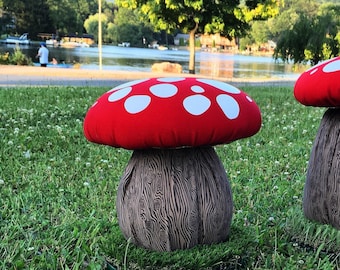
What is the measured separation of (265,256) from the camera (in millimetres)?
2656

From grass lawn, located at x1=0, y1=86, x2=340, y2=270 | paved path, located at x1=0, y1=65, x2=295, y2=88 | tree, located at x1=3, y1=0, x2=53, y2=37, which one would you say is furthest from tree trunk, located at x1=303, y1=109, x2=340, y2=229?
tree, located at x1=3, y1=0, x2=53, y2=37

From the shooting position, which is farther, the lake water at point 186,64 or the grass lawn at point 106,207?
the lake water at point 186,64

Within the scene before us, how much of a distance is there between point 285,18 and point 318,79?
236 feet

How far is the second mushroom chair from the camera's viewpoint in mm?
2238

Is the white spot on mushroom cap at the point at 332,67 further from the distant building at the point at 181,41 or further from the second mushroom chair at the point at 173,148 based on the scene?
the distant building at the point at 181,41

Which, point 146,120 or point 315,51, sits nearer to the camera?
point 146,120

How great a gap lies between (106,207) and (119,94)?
129cm

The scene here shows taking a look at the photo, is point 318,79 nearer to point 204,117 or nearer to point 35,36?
point 204,117

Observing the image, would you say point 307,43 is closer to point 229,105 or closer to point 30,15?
point 229,105

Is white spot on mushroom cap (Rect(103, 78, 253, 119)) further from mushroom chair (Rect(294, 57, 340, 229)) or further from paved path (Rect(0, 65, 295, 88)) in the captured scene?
paved path (Rect(0, 65, 295, 88))

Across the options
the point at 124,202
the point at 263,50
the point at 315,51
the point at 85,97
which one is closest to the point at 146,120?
the point at 124,202

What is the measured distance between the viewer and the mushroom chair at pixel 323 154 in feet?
8.86

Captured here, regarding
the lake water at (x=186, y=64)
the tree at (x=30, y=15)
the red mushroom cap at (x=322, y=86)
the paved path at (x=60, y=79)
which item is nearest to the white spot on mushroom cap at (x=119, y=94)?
the red mushroom cap at (x=322, y=86)

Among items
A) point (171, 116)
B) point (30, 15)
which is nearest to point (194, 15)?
point (171, 116)
